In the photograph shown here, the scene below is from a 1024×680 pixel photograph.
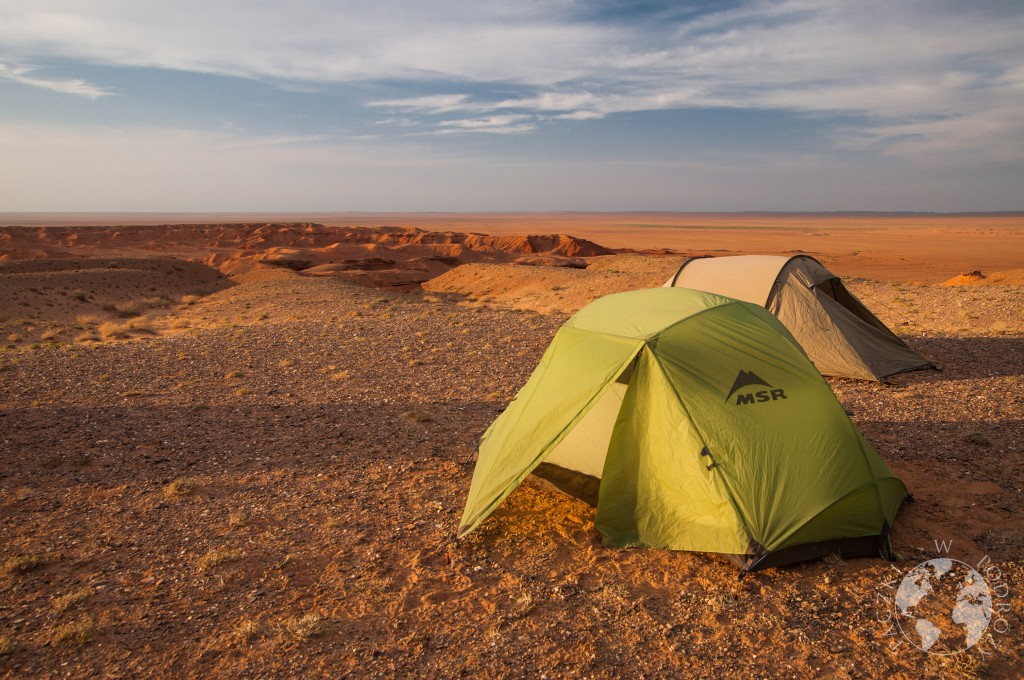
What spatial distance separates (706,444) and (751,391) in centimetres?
78

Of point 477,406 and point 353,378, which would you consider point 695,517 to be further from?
point 353,378

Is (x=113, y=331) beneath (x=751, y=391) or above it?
beneath

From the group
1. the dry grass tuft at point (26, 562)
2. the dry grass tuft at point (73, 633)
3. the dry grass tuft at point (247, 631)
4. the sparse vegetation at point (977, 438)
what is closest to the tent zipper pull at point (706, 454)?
the dry grass tuft at point (247, 631)

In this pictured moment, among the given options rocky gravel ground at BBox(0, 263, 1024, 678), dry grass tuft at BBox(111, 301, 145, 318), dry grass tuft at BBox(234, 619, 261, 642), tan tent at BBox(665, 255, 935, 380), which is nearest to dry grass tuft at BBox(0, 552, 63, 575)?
rocky gravel ground at BBox(0, 263, 1024, 678)

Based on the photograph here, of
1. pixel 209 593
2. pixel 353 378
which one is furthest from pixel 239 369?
pixel 209 593

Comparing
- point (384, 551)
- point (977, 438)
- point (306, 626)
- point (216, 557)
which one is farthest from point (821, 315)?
point (216, 557)

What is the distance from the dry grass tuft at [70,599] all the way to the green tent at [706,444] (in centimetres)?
316

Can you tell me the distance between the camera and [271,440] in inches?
349

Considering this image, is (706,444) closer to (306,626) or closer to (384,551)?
(384,551)

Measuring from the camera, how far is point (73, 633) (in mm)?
4695

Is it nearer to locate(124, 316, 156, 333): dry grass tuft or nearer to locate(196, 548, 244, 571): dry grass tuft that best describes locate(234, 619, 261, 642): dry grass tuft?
locate(196, 548, 244, 571): dry grass tuft

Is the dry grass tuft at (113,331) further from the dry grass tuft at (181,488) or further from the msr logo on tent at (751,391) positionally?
the msr logo on tent at (751,391)

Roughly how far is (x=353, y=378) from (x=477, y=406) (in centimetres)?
286

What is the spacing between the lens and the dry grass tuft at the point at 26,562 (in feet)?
18.2
